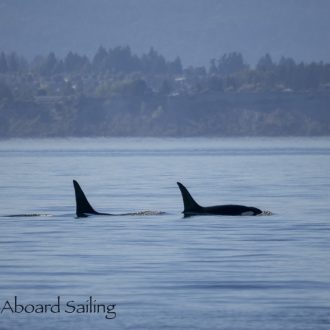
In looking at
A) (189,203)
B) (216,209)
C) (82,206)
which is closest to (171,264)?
(189,203)

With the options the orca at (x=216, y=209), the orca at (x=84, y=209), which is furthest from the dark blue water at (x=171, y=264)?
the orca at (x=84, y=209)

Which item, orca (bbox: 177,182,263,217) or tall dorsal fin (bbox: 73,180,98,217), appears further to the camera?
tall dorsal fin (bbox: 73,180,98,217)

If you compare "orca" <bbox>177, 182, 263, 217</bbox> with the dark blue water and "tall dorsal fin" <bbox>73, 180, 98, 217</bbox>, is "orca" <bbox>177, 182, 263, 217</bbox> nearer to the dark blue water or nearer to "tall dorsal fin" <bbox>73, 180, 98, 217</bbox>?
the dark blue water

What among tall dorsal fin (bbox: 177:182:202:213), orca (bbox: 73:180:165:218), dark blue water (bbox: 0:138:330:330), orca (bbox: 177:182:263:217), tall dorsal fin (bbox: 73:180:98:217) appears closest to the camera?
dark blue water (bbox: 0:138:330:330)

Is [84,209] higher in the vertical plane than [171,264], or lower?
lower

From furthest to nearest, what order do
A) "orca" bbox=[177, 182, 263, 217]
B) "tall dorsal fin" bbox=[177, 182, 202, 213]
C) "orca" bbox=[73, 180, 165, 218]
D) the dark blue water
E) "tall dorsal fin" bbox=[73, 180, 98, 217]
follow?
"orca" bbox=[73, 180, 165, 218] < "tall dorsal fin" bbox=[73, 180, 98, 217] < "orca" bbox=[177, 182, 263, 217] < "tall dorsal fin" bbox=[177, 182, 202, 213] < the dark blue water

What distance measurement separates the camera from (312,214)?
126ft

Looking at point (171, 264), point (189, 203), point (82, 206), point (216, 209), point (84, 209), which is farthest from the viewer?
point (84, 209)

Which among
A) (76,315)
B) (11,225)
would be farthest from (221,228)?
(76,315)

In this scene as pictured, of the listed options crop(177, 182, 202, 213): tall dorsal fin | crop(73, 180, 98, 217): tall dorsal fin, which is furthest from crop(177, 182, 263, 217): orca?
crop(73, 180, 98, 217): tall dorsal fin

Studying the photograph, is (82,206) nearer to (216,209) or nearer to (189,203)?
(189,203)

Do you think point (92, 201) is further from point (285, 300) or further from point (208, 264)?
point (285, 300)

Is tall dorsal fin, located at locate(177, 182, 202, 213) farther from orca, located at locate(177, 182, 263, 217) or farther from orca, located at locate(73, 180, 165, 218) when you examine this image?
orca, located at locate(73, 180, 165, 218)

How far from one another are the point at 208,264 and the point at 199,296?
3609mm
